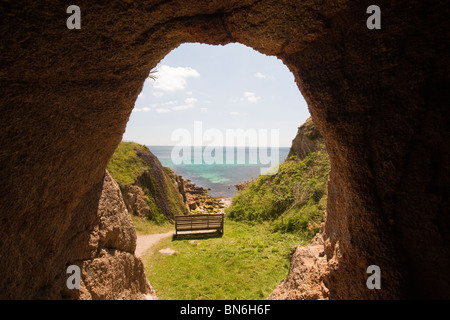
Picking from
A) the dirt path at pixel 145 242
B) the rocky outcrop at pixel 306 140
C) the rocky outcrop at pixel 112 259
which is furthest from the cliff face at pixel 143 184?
the rocky outcrop at pixel 306 140

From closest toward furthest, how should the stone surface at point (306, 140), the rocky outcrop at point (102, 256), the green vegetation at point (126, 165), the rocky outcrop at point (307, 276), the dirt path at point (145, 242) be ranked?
the rocky outcrop at point (102, 256) < the rocky outcrop at point (307, 276) < the dirt path at point (145, 242) < the green vegetation at point (126, 165) < the stone surface at point (306, 140)

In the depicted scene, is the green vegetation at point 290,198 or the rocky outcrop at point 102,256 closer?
the rocky outcrop at point 102,256

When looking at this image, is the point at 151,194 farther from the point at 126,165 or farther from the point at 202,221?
the point at 202,221

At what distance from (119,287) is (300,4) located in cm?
498

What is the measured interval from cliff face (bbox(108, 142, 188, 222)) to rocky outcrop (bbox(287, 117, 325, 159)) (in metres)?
9.16

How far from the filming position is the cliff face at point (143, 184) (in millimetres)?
11664

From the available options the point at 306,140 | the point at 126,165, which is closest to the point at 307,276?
the point at 126,165

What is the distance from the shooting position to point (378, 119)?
7.27 feet

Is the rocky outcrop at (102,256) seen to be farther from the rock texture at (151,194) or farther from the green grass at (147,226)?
the rock texture at (151,194)

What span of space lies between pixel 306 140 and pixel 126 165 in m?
12.1

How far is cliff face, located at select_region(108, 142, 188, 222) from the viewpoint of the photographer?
11.7 m

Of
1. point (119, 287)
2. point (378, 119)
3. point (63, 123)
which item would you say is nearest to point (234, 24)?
point (378, 119)

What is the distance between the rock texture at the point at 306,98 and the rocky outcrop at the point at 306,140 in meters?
12.1
